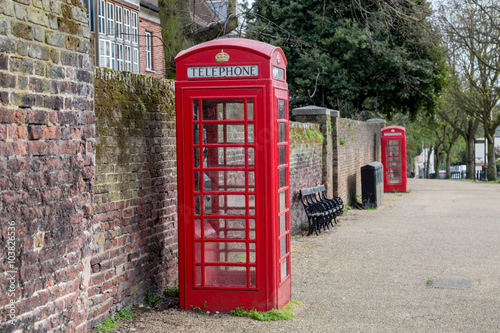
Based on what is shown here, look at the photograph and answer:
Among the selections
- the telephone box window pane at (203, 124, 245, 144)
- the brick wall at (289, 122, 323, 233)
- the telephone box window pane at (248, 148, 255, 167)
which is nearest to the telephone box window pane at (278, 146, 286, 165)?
the telephone box window pane at (248, 148, 255, 167)

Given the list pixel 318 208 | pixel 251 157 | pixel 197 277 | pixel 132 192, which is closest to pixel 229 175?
pixel 251 157

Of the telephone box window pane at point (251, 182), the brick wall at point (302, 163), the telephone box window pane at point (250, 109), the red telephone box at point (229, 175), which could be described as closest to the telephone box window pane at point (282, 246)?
the red telephone box at point (229, 175)

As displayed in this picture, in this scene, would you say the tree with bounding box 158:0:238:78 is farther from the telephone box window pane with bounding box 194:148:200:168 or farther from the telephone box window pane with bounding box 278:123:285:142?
the telephone box window pane with bounding box 194:148:200:168

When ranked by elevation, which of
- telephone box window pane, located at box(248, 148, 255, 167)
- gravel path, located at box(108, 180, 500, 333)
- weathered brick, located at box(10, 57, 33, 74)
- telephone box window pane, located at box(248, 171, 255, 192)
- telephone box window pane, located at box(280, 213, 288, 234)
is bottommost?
gravel path, located at box(108, 180, 500, 333)

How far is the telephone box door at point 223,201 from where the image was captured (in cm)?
558

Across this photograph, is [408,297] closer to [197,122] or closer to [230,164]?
[230,164]

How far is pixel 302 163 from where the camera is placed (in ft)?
39.3

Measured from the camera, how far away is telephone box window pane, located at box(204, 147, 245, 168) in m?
5.66

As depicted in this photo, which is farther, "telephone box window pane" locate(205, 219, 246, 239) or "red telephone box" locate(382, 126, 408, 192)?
"red telephone box" locate(382, 126, 408, 192)

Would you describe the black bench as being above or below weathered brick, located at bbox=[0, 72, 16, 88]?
below

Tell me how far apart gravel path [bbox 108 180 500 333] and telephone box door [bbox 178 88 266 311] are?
33 cm

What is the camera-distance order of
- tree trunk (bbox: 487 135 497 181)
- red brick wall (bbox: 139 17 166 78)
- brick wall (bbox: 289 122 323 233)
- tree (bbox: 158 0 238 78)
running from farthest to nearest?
tree trunk (bbox: 487 135 497 181) < red brick wall (bbox: 139 17 166 78) < brick wall (bbox: 289 122 323 233) < tree (bbox: 158 0 238 78)

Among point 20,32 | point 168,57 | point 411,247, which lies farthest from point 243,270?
point 168,57

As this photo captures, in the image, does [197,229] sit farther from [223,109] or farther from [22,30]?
[22,30]
